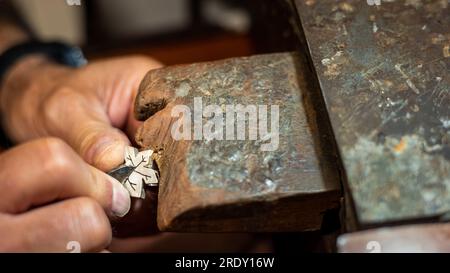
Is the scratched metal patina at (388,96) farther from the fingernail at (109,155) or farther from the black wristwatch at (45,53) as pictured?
the black wristwatch at (45,53)

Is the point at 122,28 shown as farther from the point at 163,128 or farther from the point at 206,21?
the point at 163,128

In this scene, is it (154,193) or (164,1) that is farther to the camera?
(164,1)

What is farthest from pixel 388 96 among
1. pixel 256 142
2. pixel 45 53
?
pixel 45 53

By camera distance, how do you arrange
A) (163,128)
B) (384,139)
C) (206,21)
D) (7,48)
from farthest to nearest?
(206,21) → (7,48) → (163,128) → (384,139)

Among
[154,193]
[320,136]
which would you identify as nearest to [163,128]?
[154,193]

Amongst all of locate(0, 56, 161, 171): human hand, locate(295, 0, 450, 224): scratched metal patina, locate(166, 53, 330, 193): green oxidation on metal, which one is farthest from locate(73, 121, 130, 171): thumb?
locate(295, 0, 450, 224): scratched metal patina

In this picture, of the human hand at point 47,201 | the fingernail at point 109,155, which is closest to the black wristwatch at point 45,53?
the fingernail at point 109,155
